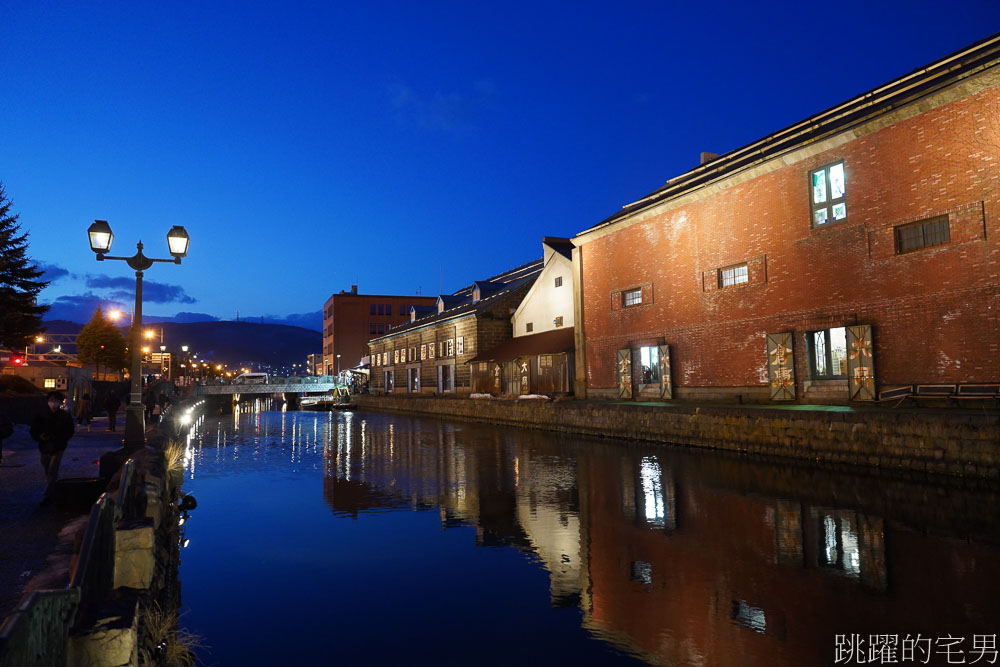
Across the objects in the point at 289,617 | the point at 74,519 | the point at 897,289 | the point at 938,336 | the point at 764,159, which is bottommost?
the point at 289,617

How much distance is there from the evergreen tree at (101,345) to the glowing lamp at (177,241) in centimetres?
4738

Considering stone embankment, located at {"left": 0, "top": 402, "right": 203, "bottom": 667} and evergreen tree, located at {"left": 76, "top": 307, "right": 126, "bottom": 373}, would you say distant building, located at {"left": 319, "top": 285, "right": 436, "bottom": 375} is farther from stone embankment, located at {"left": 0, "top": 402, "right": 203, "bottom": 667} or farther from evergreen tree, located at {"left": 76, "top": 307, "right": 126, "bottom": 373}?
stone embankment, located at {"left": 0, "top": 402, "right": 203, "bottom": 667}

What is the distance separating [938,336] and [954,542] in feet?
33.2

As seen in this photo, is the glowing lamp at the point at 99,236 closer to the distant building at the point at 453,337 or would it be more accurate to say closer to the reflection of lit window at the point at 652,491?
the reflection of lit window at the point at 652,491

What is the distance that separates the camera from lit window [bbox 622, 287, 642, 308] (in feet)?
89.7

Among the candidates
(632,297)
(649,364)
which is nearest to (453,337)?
(632,297)

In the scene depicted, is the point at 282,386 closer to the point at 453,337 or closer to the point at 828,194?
the point at 453,337

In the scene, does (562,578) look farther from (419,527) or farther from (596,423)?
(596,423)

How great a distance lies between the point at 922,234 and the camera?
16547 mm

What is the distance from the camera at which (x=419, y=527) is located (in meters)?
9.53

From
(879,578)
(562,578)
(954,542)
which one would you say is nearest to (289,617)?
(562,578)

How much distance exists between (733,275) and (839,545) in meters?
16.1

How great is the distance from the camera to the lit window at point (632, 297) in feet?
89.7

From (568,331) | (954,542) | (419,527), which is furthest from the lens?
(568,331)
